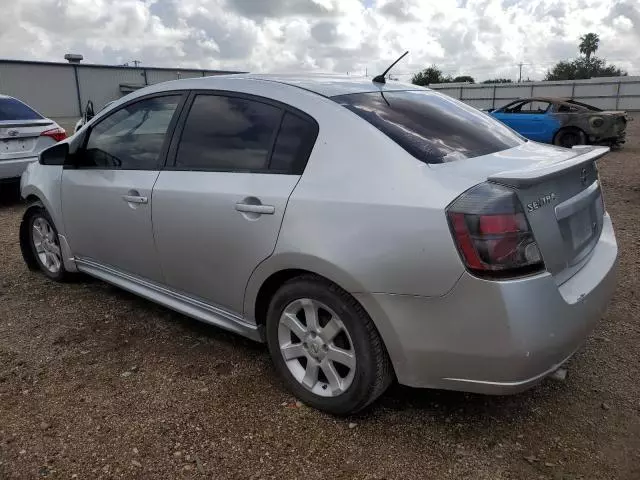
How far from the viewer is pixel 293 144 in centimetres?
270

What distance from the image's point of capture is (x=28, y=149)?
738cm

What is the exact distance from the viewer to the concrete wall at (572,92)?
29.2 meters

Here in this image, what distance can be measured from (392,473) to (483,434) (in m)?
0.52

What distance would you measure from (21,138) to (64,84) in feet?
88.9

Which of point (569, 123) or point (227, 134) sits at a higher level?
point (227, 134)

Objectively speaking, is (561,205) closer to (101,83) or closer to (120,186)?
(120,186)

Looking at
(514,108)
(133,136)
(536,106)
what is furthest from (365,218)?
(514,108)

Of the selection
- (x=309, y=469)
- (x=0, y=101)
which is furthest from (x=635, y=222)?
(x=0, y=101)

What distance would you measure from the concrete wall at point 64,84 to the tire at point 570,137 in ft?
76.8

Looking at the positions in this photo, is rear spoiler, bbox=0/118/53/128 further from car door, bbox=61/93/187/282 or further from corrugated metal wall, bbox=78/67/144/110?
corrugated metal wall, bbox=78/67/144/110

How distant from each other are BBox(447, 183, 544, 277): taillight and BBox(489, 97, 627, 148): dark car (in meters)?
11.5

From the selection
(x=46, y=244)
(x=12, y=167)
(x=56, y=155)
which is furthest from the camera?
(x=12, y=167)

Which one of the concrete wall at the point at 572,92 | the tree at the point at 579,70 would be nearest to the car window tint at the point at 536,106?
the concrete wall at the point at 572,92

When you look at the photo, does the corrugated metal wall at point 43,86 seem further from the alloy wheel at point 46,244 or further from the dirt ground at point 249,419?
the dirt ground at point 249,419
